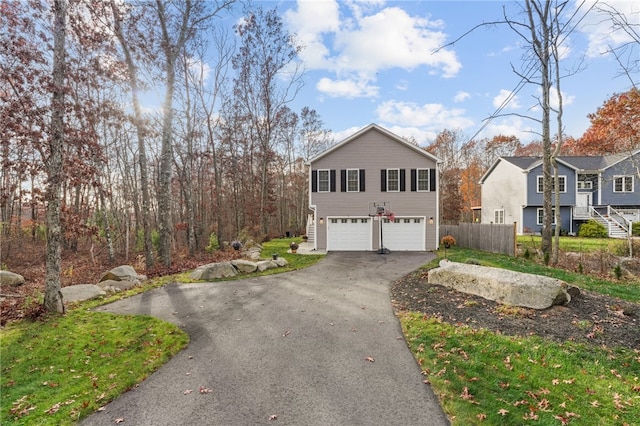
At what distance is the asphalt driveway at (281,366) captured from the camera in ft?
11.2

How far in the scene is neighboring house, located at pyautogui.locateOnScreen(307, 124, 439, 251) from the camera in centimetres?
1695

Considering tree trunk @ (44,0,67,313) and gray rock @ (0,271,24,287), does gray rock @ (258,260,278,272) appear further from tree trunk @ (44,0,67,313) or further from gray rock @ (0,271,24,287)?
gray rock @ (0,271,24,287)

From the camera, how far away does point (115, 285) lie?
8.94 metres

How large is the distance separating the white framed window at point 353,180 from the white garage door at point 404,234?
2490mm

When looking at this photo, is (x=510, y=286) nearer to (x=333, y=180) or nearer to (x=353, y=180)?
(x=353, y=180)

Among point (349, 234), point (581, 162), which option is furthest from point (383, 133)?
point (581, 162)

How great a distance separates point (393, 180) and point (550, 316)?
11.8m

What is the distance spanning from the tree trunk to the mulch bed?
291 inches

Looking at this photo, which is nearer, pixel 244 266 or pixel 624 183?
pixel 244 266

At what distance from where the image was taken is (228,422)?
3.27 metres

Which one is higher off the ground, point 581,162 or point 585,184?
point 581,162

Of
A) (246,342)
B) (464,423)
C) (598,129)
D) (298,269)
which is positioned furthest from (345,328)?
A: (598,129)

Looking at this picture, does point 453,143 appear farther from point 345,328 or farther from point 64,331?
point 64,331

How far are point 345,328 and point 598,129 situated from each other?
29.7m
